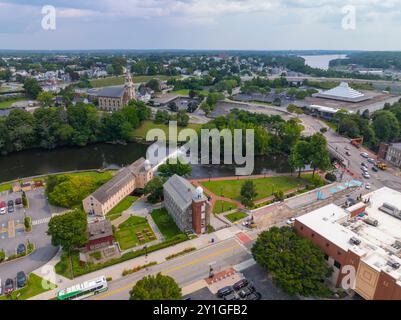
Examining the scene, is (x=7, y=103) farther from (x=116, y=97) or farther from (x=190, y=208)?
(x=190, y=208)

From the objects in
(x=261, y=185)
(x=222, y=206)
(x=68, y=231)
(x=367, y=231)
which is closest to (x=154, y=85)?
(x=261, y=185)

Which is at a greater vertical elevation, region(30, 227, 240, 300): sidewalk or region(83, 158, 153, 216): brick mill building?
region(83, 158, 153, 216): brick mill building

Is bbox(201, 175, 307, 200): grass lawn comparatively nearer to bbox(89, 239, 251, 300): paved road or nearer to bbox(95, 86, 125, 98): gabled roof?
bbox(89, 239, 251, 300): paved road

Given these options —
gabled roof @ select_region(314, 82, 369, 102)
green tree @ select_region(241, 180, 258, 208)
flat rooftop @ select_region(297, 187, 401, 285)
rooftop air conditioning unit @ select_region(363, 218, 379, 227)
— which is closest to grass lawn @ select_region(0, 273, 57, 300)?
green tree @ select_region(241, 180, 258, 208)

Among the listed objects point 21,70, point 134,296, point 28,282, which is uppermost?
point 21,70

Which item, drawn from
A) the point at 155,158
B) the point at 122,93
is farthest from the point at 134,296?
the point at 122,93

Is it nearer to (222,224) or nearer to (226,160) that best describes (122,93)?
(226,160)
